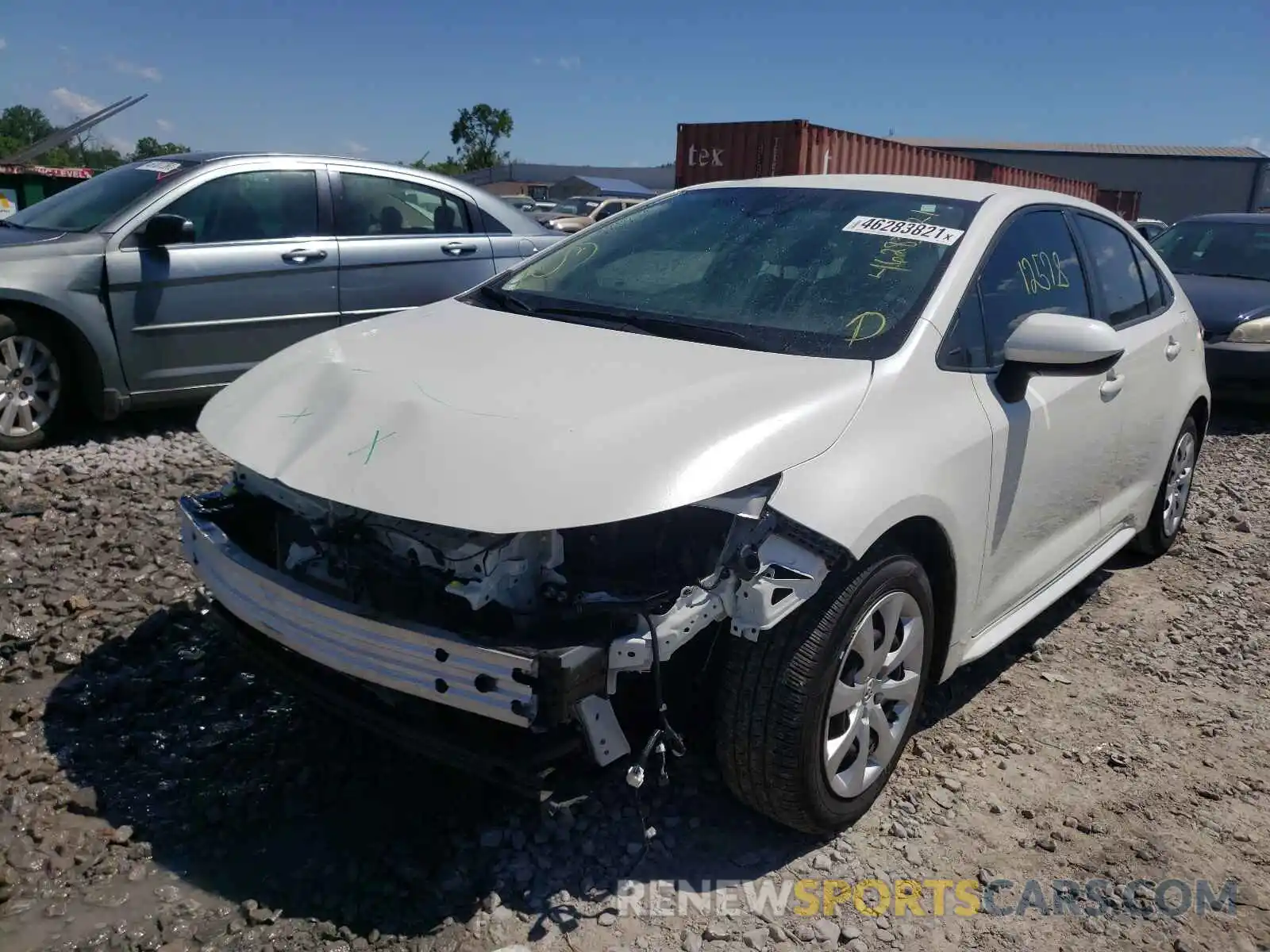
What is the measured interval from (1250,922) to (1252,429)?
637 cm

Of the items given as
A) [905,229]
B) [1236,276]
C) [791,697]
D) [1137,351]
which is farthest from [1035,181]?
[791,697]

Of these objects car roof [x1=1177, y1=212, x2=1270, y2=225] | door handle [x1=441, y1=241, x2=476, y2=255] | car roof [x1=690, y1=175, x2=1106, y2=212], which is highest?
car roof [x1=690, y1=175, x2=1106, y2=212]

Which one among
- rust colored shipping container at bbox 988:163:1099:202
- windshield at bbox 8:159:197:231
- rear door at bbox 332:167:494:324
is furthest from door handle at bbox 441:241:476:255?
rust colored shipping container at bbox 988:163:1099:202

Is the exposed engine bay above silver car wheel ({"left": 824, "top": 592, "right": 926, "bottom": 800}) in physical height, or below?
above

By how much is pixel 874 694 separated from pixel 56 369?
467cm

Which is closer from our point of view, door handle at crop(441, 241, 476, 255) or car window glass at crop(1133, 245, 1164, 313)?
car window glass at crop(1133, 245, 1164, 313)

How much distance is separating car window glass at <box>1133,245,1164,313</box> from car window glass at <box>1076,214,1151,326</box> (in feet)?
0.13

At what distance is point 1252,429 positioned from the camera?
310 inches

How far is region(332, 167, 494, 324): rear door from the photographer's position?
6.23 meters

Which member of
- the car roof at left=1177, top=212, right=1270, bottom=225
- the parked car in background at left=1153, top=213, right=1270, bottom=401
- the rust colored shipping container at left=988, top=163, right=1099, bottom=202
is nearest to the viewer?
the parked car in background at left=1153, top=213, right=1270, bottom=401

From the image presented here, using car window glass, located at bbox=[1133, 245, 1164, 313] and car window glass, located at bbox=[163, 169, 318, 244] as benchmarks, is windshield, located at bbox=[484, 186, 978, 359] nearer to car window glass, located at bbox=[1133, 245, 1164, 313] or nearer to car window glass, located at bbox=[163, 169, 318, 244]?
car window glass, located at bbox=[1133, 245, 1164, 313]

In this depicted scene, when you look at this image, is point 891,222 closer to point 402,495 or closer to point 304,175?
point 402,495

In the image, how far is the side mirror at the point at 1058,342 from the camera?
289 cm

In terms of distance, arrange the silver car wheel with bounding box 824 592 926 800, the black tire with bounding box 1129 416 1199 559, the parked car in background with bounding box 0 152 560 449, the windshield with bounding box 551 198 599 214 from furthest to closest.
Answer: the windshield with bounding box 551 198 599 214, the parked car in background with bounding box 0 152 560 449, the black tire with bounding box 1129 416 1199 559, the silver car wheel with bounding box 824 592 926 800
